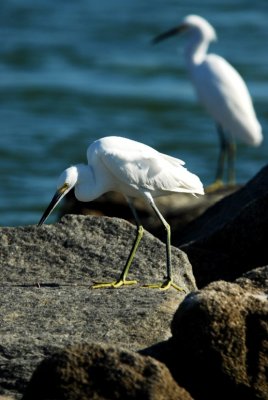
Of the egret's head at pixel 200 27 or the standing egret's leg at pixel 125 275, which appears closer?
the standing egret's leg at pixel 125 275

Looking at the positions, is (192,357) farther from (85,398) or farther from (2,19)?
(2,19)

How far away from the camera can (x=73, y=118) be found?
1823 centimetres

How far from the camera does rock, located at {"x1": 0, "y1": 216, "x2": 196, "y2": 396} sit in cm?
504

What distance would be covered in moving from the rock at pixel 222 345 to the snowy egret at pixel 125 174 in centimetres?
180

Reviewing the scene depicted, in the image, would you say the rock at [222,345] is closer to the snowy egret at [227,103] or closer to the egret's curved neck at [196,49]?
the snowy egret at [227,103]

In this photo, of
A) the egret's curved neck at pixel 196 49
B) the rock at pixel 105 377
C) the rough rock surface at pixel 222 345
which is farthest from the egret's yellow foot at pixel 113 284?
the egret's curved neck at pixel 196 49

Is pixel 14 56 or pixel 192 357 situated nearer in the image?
pixel 192 357

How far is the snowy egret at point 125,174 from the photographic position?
6336mm

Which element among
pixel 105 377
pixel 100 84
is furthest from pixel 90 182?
pixel 100 84

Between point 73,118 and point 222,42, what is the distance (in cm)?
442

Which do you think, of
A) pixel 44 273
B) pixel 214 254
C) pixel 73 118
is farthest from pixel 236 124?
pixel 44 273

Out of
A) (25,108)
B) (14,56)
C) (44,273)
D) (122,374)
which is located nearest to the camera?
(122,374)

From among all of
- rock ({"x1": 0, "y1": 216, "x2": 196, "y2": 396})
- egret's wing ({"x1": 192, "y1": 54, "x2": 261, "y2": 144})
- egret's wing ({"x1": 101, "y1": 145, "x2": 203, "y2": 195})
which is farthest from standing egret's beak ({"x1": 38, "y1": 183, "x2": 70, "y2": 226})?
egret's wing ({"x1": 192, "y1": 54, "x2": 261, "y2": 144})

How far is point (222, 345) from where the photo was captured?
14.4 feet
